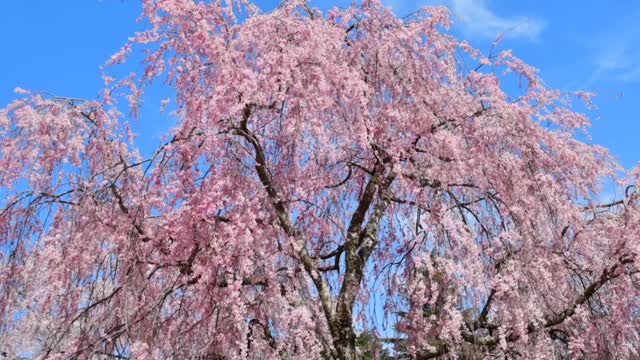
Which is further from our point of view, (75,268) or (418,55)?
(418,55)

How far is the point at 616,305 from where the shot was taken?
230 inches

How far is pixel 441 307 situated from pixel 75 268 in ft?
9.41

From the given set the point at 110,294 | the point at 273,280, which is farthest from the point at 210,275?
the point at 110,294

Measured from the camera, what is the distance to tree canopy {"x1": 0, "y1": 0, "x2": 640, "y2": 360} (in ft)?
16.4

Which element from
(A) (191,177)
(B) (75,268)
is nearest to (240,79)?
(A) (191,177)

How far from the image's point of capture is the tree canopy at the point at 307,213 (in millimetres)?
5000

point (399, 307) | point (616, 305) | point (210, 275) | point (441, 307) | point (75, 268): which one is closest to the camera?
point (210, 275)

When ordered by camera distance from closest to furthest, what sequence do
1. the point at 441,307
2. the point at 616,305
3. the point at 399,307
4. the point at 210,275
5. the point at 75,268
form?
the point at 210,275
the point at 75,268
the point at 441,307
the point at 616,305
the point at 399,307

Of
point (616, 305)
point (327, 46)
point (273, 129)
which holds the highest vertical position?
point (327, 46)

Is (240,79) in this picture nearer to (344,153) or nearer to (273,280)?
(344,153)

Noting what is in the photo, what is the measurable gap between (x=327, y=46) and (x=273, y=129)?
0.95 m

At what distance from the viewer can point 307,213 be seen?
20.5ft

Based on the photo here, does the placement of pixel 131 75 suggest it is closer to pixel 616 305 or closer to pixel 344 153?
pixel 344 153

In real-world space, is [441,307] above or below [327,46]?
below
